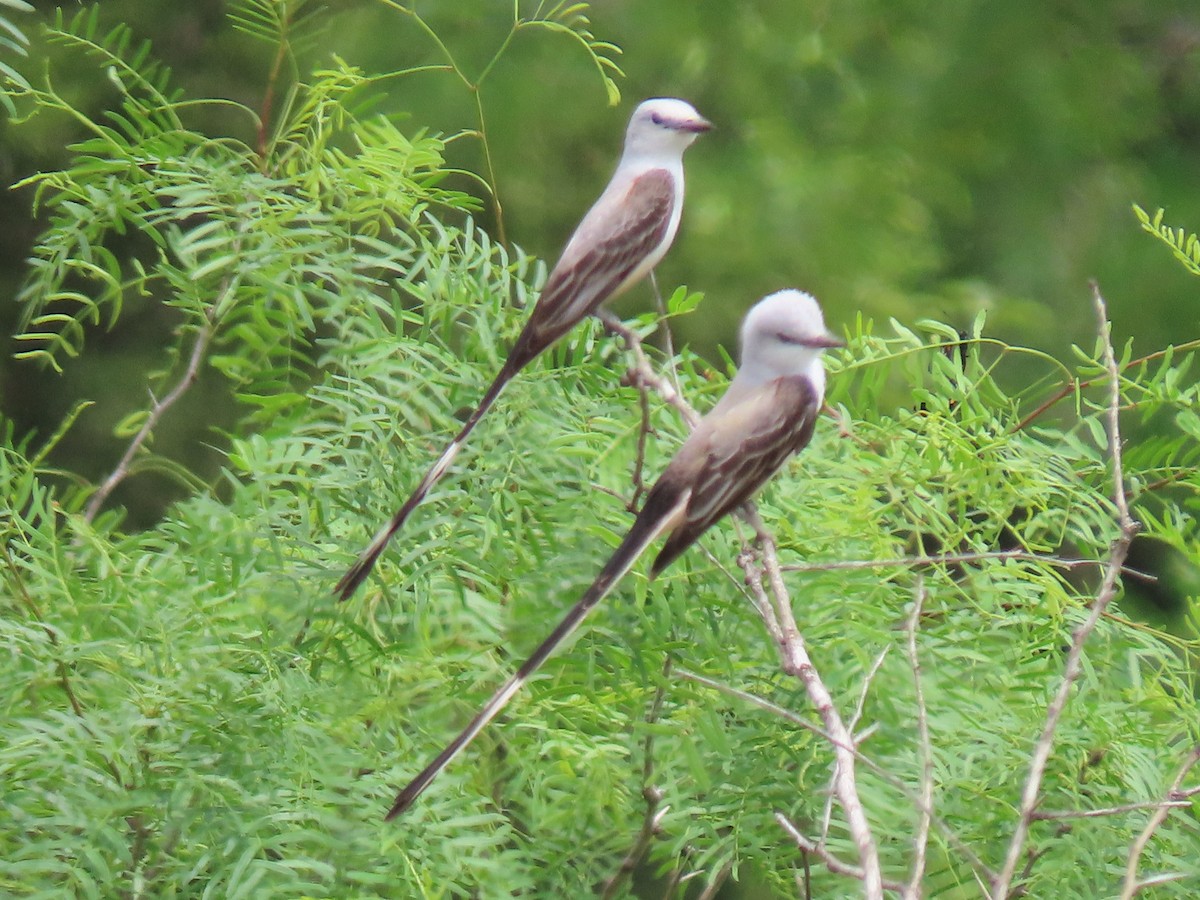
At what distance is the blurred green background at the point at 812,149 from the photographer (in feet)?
16.9

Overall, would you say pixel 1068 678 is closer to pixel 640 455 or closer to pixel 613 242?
pixel 640 455

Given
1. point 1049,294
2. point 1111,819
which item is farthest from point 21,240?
point 1111,819

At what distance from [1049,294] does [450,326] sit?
462 centimetres

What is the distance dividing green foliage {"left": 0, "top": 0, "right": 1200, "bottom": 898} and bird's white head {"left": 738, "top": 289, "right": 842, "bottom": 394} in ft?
0.35

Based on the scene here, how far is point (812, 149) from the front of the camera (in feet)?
19.5

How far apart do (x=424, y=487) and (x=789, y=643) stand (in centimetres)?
45

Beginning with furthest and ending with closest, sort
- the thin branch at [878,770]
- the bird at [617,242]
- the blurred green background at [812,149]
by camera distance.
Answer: the blurred green background at [812,149] → the bird at [617,242] → the thin branch at [878,770]

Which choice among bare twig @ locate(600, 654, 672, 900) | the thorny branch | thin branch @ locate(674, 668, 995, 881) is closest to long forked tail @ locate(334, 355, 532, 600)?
the thorny branch

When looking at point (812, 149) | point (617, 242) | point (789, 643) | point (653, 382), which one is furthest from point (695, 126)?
point (812, 149)

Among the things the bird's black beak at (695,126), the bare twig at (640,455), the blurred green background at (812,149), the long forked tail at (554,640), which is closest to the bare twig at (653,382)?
the bare twig at (640,455)

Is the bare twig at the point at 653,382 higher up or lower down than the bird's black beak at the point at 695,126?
lower down

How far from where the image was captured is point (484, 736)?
70.2 inches

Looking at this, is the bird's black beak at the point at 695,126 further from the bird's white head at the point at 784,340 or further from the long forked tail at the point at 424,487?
the long forked tail at the point at 424,487

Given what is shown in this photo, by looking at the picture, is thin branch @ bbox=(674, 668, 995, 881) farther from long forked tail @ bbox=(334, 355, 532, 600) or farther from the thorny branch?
long forked tail @ bbox=(334, 355, 532, 600)
